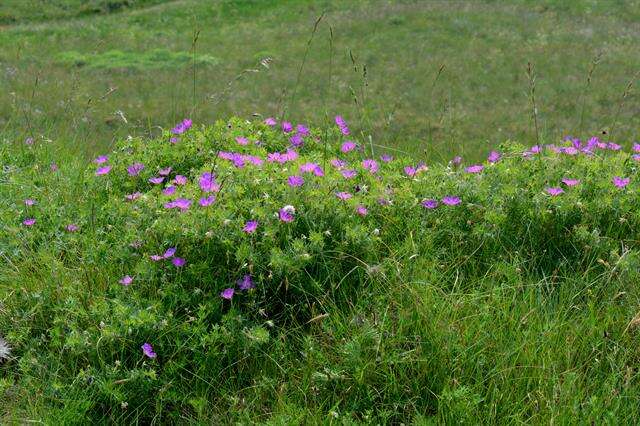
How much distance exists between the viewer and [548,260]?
3.73 meters

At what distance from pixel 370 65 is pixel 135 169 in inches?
633

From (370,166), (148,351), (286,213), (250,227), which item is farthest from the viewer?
(370,166)

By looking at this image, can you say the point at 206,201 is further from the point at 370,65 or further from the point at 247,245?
the point at 370,65

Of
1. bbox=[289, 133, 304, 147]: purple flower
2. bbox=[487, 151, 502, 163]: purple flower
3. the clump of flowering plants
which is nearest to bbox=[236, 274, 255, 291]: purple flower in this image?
the clump of flowering plants

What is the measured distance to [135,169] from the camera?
4.37 m

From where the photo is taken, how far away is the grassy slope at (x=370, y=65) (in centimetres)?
1548

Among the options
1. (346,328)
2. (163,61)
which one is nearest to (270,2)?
(163,61)

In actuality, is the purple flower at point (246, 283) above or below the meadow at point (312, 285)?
above

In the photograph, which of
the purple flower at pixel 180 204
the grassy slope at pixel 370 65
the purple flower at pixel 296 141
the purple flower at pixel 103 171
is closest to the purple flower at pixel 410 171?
the purple flower at pixel 296 141

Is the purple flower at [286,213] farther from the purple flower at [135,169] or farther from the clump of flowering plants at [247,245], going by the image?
the purple flower at [135,169]

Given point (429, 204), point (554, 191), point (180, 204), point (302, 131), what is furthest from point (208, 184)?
point (554, 191)

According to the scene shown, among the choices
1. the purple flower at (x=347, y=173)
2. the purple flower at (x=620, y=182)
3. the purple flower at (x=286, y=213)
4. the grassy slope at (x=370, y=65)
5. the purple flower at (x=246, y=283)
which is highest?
the purple flower at (x=286, y=213)

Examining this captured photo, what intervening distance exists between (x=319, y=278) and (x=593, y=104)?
14.8 m

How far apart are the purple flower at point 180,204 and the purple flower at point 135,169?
2.79 ft
